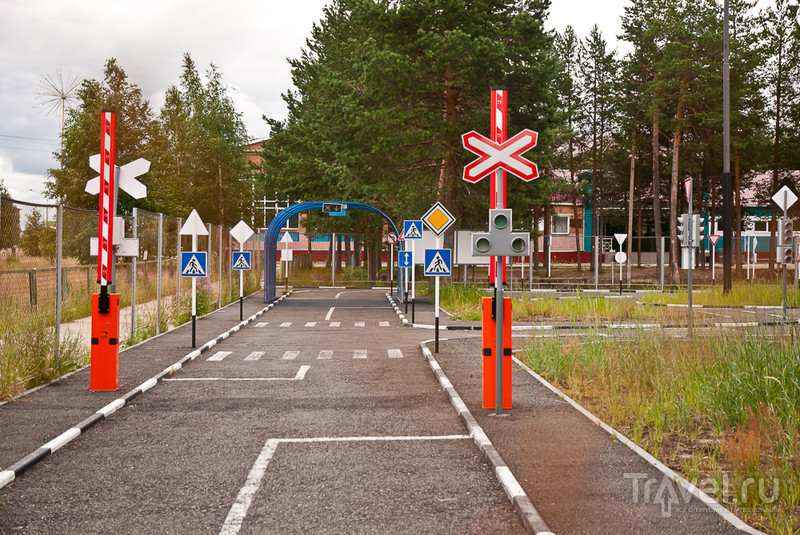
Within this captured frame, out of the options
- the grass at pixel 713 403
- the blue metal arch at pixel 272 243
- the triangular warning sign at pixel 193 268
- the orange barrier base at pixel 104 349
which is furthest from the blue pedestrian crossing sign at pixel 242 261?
the grass at pixel 713 403

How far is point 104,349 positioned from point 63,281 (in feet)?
25.2

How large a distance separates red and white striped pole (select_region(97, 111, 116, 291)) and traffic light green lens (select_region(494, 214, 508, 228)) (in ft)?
16.8

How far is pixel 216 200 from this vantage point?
195ft

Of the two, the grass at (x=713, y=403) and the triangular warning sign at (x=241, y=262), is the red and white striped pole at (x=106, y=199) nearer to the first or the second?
the grass at (x=713, y=403)

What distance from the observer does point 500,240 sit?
27.5ft

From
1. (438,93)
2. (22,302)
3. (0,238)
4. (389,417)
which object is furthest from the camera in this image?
(438,93)

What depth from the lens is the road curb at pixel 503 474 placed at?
488 centimetres

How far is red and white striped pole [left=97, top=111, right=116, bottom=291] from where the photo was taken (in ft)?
33.2

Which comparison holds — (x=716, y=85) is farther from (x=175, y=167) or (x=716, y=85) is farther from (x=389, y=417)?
(x=175, y=167)

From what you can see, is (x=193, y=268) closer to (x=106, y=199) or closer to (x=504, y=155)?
(x=106, y=199)

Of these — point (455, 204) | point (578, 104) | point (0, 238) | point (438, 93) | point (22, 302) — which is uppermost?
point (578, 104)

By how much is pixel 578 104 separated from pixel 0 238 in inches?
2136

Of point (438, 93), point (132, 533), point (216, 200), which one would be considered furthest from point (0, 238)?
point (216, 200)

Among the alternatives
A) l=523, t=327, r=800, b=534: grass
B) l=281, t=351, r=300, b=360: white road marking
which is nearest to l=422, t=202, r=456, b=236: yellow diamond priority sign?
l=281, t=351, r=300, b=360: white road marking
